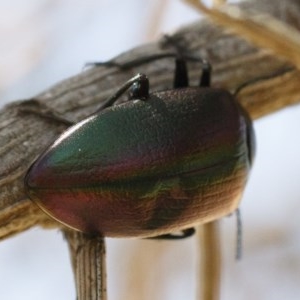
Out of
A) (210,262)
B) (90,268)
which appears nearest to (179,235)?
(210,262)

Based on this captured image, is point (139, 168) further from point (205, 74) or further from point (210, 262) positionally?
point (205, 74)

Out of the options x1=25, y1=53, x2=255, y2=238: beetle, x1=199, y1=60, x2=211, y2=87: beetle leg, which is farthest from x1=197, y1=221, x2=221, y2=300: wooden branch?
x1=199, y1=60, x2=211, y2=87: beetle leg

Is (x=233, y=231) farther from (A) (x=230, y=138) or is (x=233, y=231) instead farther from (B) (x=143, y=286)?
(A) (x=230, y=138)

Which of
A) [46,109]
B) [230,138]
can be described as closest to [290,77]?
[230,138]

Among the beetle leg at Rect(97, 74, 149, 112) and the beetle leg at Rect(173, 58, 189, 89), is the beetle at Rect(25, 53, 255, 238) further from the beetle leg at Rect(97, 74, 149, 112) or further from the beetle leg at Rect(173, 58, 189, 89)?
the beetle leg at Rect(173, 58, 189, 89)

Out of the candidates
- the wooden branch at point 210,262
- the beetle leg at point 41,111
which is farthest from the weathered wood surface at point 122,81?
the wooden branch at point 210,262

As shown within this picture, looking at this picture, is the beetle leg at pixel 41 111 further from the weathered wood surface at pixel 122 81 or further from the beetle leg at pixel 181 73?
the beetle leg at pixel 181 73
